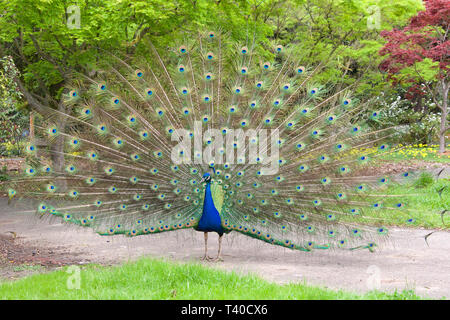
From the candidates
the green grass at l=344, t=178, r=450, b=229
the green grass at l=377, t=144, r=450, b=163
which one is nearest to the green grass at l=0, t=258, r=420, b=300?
the green grass at l=344, t=178, r=450, b=229

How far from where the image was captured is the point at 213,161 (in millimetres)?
6730

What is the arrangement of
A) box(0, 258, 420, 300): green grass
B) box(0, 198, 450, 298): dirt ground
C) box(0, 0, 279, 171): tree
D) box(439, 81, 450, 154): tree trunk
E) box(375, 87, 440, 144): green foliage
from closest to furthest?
1. box(0, 258, 420, 300): green grass
2. box(0, 198, 450, 298): dirt ground
3. box(0, 0, 279, 171): tree
4. box(439, 81, 450, 154): tree trunk
5. box(375, 87, 440, 144): green foliage

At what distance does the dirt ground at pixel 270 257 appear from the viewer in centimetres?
589

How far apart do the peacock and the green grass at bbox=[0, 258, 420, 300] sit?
0.93m

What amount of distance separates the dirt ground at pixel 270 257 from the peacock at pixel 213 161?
365mm

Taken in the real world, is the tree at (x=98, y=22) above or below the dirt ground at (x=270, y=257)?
above

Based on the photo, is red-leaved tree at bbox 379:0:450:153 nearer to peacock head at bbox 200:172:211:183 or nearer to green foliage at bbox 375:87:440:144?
green foliage at bbox 375:87:440:144

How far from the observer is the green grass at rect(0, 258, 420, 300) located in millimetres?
4895

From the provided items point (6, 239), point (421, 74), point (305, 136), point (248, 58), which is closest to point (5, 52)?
point (6, 239)

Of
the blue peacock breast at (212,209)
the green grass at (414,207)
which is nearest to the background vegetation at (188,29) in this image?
the green grass at (414,207)

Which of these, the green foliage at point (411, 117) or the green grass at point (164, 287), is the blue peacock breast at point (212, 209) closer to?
the green grass at point (164, 287)

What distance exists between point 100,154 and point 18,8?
4.57 metres

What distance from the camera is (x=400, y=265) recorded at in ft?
21.5

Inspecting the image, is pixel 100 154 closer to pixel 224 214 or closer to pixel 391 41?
pixel 224 214
